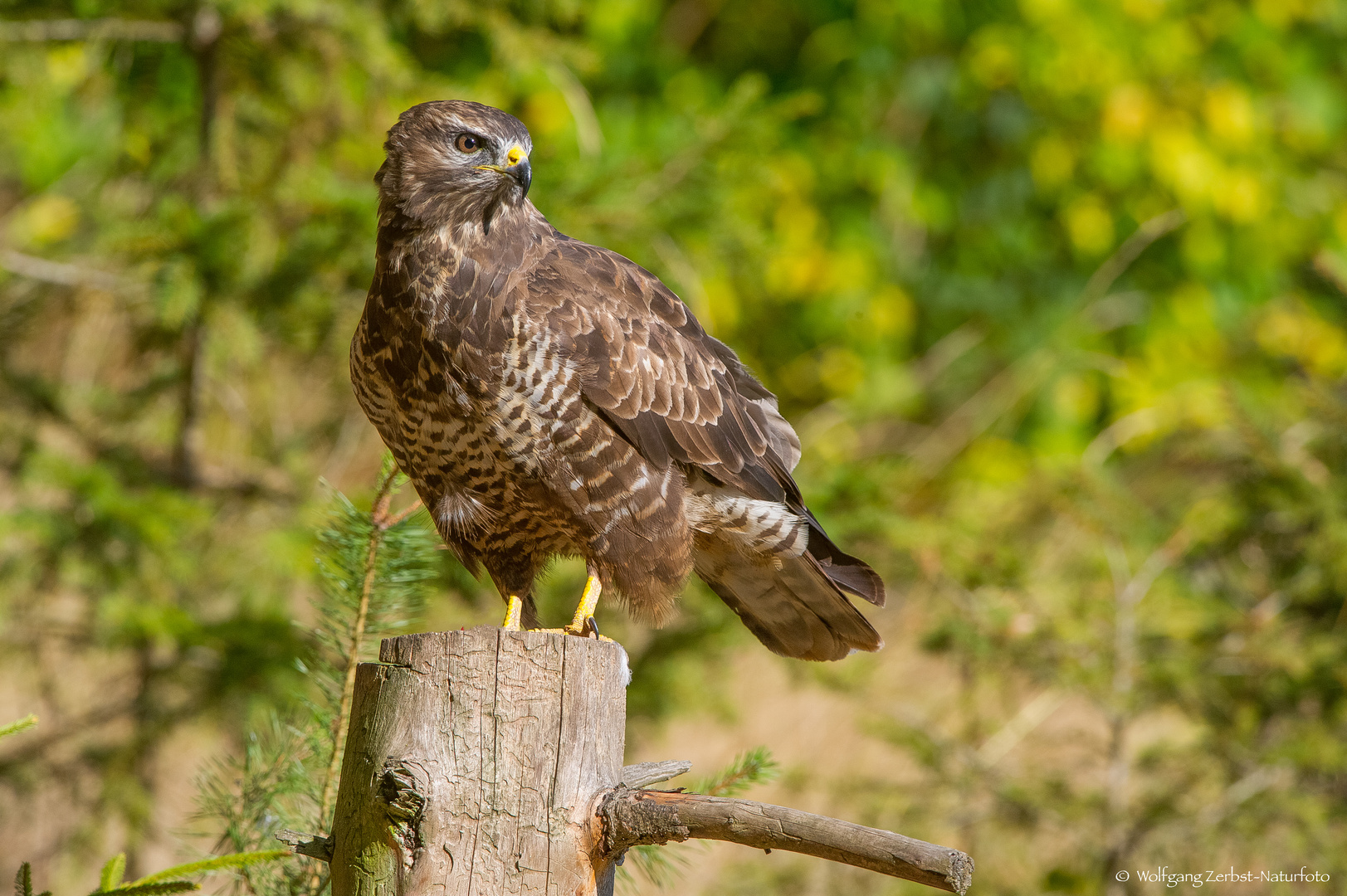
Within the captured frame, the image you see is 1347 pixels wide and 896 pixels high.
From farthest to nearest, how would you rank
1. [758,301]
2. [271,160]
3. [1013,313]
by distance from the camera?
[1013,313] < [758,301] < [271,160]

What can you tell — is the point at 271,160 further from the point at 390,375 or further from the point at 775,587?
the point at 775,587

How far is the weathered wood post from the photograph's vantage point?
178 centimetres

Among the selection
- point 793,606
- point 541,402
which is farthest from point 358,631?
point 793,606

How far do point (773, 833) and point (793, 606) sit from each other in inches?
53.2

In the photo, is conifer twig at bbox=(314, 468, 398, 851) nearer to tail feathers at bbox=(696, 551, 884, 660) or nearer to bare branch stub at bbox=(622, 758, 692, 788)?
bare branch stub at bbox=(622, 758, 692, 788)

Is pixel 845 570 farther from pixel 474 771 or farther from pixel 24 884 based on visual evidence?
pixel 24 884

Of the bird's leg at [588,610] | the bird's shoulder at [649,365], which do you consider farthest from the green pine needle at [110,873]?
the bird's shoulder at [649,365]

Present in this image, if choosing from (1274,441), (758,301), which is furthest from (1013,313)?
(1274,441)

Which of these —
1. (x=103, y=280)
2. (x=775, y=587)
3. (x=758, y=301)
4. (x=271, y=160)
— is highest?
(x=758, y=301)

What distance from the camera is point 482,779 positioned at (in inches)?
71.4

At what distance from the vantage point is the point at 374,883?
1.78 meters

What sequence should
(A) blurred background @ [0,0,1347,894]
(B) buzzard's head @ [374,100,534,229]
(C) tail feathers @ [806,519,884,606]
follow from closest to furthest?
(B) buzzard's head @ [374,100,534,229]
(C) tail feathers @ [806,519,884,606]
(A) blurred background @ [0,0,1347,894]

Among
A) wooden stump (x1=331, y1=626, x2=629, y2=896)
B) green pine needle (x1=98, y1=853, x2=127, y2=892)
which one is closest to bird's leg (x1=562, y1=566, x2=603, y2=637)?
wooden stump (x1=331, y1=626, x2=629, y2=896)

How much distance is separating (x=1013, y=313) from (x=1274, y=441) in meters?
3.46
